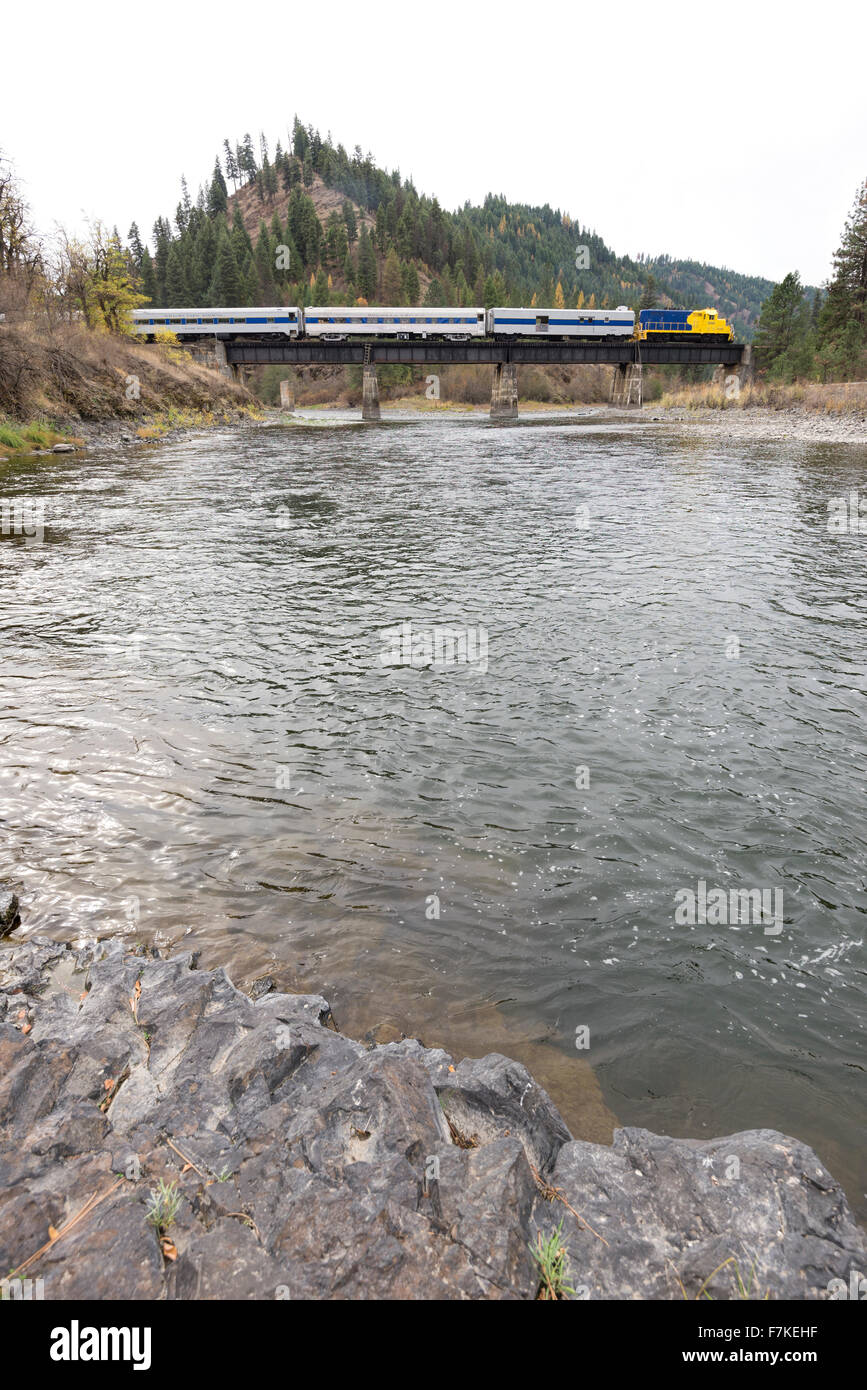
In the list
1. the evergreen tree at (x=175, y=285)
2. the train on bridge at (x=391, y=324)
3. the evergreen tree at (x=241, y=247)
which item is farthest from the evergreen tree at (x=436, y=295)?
the train on bridge at (x=391, y=324)

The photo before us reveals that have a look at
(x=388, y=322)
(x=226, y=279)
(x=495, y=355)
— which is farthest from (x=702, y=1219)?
(x=226, y=279)

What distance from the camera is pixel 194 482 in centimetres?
3259

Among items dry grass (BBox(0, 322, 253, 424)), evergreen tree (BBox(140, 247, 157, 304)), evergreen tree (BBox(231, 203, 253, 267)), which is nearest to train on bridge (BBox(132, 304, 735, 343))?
dry grass (BBox(0, 322, 253, 424))

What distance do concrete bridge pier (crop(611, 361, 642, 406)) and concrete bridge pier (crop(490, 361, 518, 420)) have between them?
17296 millimetres

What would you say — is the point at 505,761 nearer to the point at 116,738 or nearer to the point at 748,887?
the point at 748,887

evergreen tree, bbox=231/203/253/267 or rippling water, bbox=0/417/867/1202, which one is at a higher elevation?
evergreen tree, bbox=231/203/253/267

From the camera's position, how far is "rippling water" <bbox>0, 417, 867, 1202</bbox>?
5262 mm

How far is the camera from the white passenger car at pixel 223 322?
74125 millimetres

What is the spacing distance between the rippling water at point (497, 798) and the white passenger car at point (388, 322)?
67710 millimetres

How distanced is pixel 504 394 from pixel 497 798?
92.0 m

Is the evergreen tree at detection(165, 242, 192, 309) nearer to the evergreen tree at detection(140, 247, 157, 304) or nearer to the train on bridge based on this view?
the evergreen tree at detection(140, 247, 157, 304)

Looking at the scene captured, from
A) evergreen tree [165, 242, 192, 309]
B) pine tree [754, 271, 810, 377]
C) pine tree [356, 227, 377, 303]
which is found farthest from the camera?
pine tree [356, 227, 377, 303]

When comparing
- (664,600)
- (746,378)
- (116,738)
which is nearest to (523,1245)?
(116,738)

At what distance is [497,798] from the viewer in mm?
8086
